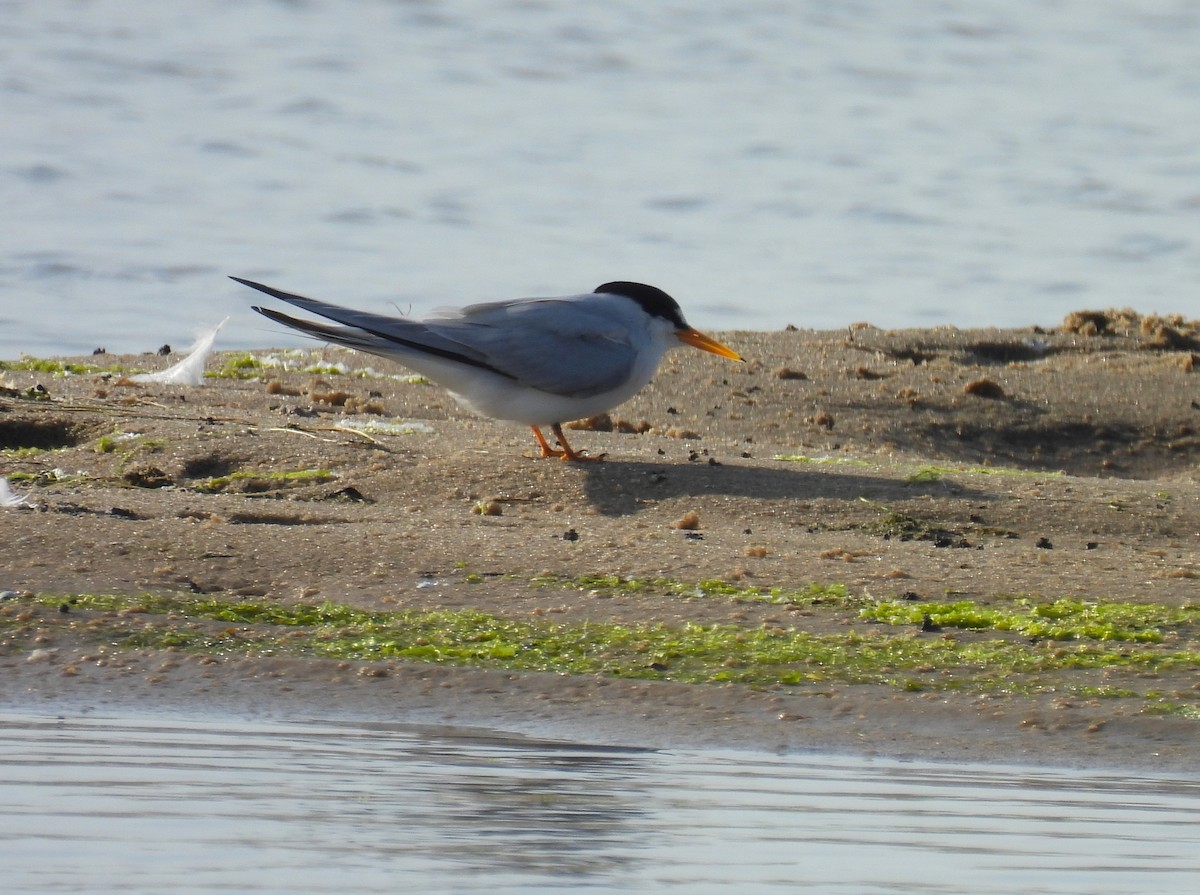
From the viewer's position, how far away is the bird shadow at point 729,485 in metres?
5.83

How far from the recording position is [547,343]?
6801 millimetres

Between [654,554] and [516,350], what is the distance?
6.15 ft

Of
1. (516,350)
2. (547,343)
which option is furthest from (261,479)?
(547,343)

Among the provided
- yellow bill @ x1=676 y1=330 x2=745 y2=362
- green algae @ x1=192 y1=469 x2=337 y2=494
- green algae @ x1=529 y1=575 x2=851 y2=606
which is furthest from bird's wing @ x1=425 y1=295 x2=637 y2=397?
green algae @ x1=529 y1=575 x2=851 y2=606

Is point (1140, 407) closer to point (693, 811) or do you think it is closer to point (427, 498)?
point (427, 498)

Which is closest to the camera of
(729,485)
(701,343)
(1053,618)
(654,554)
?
(1053,618)

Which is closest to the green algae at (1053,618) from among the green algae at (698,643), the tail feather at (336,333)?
the green algae at (698,643)

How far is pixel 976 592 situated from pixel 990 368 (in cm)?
422

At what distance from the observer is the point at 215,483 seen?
5.90 m

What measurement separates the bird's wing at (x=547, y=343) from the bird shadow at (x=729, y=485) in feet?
1.91

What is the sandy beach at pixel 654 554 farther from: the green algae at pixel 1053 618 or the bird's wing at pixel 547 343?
the bird's wing at pixel 547 343

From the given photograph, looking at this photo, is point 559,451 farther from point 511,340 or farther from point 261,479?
point 261,479

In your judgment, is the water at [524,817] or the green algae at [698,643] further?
the green algae at [698,643]

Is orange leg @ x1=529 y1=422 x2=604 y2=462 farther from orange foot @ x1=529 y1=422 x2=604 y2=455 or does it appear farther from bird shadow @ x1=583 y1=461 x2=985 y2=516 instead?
bird shadow @ x1=583 y1=461 x2=985 y2=516
